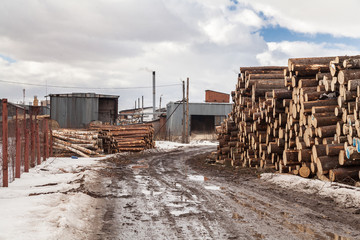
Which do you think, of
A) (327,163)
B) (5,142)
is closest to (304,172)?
(327,163)

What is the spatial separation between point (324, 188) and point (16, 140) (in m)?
8.31

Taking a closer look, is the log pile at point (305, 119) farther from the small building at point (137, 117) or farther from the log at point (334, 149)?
the small building at point (137, 117)

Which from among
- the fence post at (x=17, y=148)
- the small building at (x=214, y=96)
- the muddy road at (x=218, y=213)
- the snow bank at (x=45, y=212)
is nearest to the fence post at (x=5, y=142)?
the snow bank at (x=45, y=212)

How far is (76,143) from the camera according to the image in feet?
65.4

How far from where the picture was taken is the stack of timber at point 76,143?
19.1m

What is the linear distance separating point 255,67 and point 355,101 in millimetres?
6823

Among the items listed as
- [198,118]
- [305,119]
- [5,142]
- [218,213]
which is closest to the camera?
[218,213]

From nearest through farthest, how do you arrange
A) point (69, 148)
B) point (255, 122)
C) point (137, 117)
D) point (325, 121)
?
1. point (325, 121)
2. point (255, 122)
3. point (69, 148)
4. point (137, 117)

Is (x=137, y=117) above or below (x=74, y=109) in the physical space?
below

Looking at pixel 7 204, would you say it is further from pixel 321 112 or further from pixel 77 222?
pixel 321 112

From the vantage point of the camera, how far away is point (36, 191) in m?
8.08

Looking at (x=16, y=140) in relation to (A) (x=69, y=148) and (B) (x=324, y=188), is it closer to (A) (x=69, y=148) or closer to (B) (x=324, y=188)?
(B) (x=324, y=188)

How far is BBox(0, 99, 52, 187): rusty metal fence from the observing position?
8.34 meters

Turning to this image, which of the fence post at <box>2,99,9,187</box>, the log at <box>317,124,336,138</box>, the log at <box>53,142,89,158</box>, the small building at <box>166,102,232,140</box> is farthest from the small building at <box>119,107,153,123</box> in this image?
the log at <box>317,124,336,138</box>
